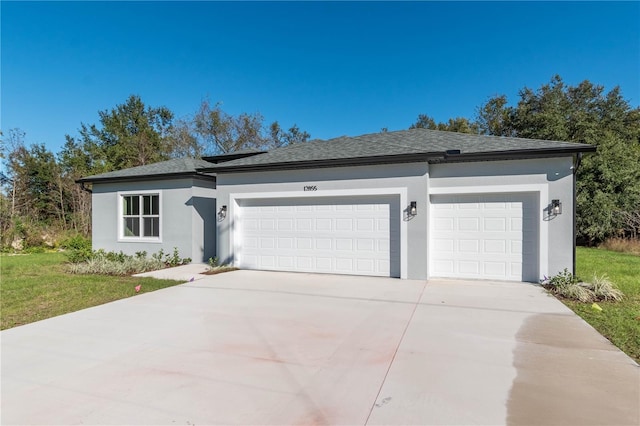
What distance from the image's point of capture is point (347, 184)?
9352mm

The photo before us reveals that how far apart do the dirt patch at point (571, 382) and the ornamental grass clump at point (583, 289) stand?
236 cm

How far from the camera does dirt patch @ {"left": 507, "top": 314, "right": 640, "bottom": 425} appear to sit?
2717 mm

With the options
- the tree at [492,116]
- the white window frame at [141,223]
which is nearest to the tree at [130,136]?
the white window frame at [141,223]

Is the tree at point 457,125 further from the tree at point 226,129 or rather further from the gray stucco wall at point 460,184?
the gray stucco wall at point 460,184

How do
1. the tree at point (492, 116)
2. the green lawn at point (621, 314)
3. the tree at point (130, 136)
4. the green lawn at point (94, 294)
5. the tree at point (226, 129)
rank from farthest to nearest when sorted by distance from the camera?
1. the tree at point (226, 129)
2. the tree at point (130, 136)
3. the tree at point (492, 116)
4. the green lawn at point (94, 294)
5. the green lawn at point (621, 314)

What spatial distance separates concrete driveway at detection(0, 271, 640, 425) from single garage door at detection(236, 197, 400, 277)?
2.91 meters

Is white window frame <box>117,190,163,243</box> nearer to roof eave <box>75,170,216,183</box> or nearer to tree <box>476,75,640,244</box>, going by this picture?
roof eave <box>75,170,216,183</box>

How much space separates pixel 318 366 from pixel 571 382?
255 cm

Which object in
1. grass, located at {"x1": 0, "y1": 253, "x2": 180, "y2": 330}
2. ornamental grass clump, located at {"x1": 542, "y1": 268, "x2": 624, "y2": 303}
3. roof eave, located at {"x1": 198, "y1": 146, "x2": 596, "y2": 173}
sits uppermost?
roof eave, located at {"x1": 198, "y1": 146, "x2": 596, "y2": 173}

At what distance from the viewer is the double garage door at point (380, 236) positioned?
8.38 m

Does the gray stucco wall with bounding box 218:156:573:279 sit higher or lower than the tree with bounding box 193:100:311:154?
lower

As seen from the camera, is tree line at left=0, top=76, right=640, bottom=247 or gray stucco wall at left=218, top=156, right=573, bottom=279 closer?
gray stucco wall at left=218, top=156, right=573, bottom=279

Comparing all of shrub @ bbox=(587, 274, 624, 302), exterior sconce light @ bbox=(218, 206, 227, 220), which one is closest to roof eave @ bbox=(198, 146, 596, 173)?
exterior sconce light @ bbox=(218, 206, 227, 220)

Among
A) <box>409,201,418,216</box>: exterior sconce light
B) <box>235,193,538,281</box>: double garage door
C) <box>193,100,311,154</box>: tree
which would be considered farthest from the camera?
<box>193,100,311,154</box>: tree
